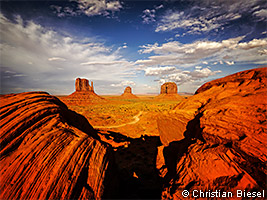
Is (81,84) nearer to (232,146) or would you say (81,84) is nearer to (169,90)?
(169,90)

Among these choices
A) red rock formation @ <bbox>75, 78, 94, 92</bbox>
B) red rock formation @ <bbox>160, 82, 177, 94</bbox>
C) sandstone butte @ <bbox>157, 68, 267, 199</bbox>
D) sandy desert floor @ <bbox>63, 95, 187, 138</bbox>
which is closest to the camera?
sandstone butte @ <bbox>157, 68, 267, 199</bbox>

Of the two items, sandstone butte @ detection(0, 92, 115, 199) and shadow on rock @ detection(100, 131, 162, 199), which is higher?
sandstone butte @ detection(0, 92, 115, 199)

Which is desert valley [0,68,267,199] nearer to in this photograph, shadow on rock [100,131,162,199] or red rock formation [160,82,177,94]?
shadow on rock [100,131,162,199]

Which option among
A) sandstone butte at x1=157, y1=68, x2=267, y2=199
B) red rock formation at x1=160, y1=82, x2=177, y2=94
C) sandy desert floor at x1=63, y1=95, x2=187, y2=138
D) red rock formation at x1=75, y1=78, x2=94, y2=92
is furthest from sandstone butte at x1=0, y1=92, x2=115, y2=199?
red rock formation at x1=160, y1=82, x2=177, y2=94

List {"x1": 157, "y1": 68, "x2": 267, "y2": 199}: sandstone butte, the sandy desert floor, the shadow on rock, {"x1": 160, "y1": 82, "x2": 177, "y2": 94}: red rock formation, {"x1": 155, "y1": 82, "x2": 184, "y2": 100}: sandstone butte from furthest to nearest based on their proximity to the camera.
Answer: {"x1": 160, "y1": 82, "x2": 177, "y2": 94}: red rock formation → {"x1": 155, "y1": 82, "x2": 184, "y2": 100}: sandstone butte → the sandy desert floor → the shadow on rock → {"x1": 157, "y1": 68, "x2": 267, "y2": 199}: sandstone butte

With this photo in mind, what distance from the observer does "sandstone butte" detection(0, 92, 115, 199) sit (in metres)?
4.02

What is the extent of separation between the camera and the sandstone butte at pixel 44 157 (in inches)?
158

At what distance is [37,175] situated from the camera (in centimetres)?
422

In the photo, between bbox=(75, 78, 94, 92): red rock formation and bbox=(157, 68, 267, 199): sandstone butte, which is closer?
bbox=(157, 68, 267, 199): sandstone butte

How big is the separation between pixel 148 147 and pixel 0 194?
13566 millimetres

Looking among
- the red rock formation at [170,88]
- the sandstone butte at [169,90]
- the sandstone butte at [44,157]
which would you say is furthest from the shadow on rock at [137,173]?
the red rock formation at [170,88]

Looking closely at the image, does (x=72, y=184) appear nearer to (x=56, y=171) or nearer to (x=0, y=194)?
(x=56, y=171)

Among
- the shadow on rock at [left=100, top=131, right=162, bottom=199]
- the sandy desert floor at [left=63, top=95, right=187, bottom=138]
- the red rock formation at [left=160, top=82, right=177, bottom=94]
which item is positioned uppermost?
the red rock formation at [left=160, top=82, right=177, bottom=94]

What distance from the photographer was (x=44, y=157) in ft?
15.0
